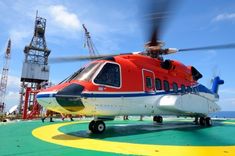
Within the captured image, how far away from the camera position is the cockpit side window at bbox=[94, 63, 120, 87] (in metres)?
10.5

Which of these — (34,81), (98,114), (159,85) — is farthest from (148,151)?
(34,81)

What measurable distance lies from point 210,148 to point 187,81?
9173 millimetres

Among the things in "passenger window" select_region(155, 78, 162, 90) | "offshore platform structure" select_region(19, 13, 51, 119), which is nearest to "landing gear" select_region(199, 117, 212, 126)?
"passenger window" select_region(155, 78, 162, 90)

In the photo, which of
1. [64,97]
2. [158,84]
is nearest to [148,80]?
Result: [158,84]

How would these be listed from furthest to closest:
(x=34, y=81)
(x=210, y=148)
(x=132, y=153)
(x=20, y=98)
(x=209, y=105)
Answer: (x=20, y=98) → (x=34, y=81) → (x=209, y=105) → (x=210, y=148) → (x=132, y=153)

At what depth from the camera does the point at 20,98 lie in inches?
3312

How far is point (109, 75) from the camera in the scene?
10.9m

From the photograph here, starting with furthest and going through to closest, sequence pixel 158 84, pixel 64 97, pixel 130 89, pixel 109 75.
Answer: pixel 158 84, pixel 130 89, pixel 109 75, pixel 64 97

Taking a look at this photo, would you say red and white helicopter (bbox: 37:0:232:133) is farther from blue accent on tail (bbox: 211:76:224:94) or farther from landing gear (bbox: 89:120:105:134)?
blue accent on tail (bbox: 211:76:224:94)

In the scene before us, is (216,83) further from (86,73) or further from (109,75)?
(86,73)

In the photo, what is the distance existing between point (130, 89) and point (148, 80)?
166cm

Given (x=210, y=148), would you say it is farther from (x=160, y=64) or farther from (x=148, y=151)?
(x=160, y=64)

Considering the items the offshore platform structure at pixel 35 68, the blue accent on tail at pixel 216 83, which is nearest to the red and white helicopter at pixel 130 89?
the blue accent on tail at pixel 216 83

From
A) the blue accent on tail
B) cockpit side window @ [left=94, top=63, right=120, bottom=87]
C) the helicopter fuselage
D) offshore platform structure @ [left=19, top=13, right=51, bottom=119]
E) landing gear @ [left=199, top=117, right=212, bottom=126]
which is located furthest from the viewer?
offshore platform structure @ [left=19, top=13, right=51, bottom=119]
